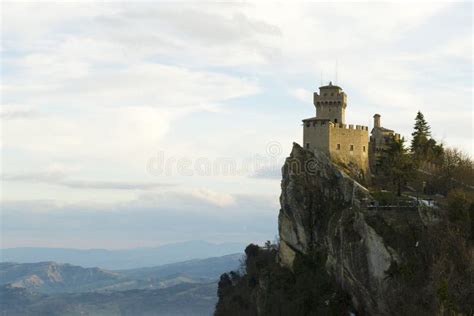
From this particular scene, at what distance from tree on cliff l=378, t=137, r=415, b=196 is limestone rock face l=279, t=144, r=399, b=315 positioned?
7.03m

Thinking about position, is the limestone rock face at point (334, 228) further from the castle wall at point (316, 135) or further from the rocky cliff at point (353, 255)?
the castle wall at point (316, 135)

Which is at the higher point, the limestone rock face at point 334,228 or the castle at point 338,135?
the castle at point 338,135

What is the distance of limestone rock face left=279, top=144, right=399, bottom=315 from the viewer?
262ft

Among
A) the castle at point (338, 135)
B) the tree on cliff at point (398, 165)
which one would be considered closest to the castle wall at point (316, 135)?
the castle at point (338, 135)

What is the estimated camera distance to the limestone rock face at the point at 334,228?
79750mm

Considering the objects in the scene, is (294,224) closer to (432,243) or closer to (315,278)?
(315,278)

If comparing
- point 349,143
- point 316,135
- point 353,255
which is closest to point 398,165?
point 349,143

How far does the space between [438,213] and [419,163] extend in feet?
70.7

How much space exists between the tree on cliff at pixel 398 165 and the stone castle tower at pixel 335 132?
3.91 m

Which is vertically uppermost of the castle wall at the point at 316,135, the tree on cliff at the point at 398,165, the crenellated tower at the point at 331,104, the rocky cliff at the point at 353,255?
the crenellated tower at the point at 331,104

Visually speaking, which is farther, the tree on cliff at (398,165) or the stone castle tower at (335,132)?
the stone castle tower at (335,132)

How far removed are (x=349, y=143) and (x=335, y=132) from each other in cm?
271

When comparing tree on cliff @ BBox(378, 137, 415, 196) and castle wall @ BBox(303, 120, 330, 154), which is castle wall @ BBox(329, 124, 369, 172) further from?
tree on cliff @ BBox(378, 137, 415, 196)

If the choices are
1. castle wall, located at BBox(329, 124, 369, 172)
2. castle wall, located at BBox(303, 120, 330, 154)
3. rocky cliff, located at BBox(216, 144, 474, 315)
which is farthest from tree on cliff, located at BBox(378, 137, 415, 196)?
castle wall, located at BBox(303, 120, 330, 154)
